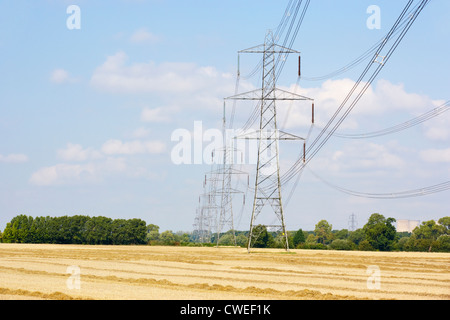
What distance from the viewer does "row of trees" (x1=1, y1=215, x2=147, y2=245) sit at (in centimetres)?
18538

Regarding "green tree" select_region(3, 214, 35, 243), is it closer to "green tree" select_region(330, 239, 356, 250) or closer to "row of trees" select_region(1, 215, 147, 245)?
"row of trees" select_region(1, 215, 147, 245)

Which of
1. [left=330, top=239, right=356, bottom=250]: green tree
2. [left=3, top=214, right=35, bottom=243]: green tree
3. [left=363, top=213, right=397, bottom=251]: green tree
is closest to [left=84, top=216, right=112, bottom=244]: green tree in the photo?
[left=3, top=214, right=35, bottom=243]: green tree

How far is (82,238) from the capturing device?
187875mm

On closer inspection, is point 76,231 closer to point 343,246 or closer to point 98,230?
point 98,230

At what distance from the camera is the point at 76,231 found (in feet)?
620

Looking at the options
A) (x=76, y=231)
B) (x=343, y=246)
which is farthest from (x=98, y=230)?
(x=343, y=246)

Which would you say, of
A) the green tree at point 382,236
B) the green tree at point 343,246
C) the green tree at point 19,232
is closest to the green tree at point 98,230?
the green tree at point 19,232

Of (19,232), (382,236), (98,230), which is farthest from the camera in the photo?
(98,230)

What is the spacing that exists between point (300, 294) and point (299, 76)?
103 ft

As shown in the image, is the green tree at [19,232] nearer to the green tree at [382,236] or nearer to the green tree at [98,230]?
the green tree at [98,230]

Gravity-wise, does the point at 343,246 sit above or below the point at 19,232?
below
